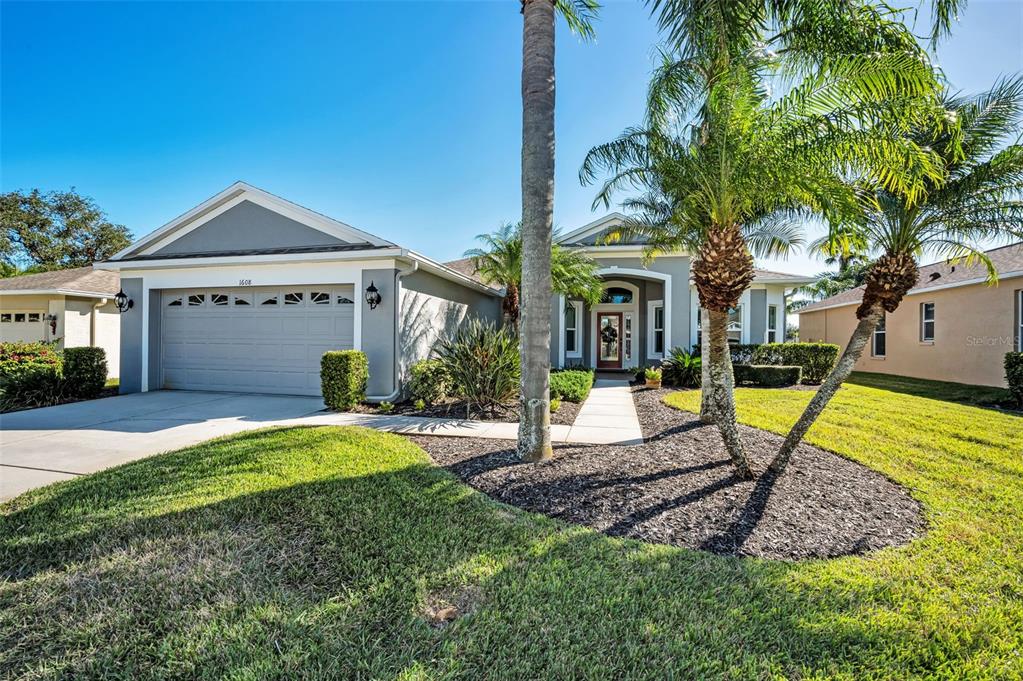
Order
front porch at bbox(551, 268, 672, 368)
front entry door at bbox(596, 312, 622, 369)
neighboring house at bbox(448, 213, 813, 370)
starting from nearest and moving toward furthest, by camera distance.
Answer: neighboring house at bbox(448, 213, 813, 370) < front porch at bbox(551, 268, 672, 368) < front entry door at bbox(596, 312, 622, 369)

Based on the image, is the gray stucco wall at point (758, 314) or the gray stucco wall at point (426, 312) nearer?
the gray stucco wall at point (426, 312)

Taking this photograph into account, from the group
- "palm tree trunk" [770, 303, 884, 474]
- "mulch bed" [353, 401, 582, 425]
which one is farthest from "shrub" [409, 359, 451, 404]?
"palm tree trunk" [770, 303, 884, 474]

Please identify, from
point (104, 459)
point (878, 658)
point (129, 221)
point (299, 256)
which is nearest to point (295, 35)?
point (299, 256)

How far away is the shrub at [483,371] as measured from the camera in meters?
8.56

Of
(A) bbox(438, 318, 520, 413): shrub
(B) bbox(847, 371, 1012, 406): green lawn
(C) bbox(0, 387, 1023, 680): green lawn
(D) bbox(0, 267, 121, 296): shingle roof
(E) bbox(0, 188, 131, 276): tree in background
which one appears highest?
(E) bbox(0, 188, 131, 276): tree in background

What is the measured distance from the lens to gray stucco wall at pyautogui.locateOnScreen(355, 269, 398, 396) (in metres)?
9.88

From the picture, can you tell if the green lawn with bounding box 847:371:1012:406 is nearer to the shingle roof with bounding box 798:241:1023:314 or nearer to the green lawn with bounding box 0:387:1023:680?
the shingle roof with bounding box 798:241:1023:314

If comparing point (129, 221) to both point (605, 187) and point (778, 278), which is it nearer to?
point (605, 187)

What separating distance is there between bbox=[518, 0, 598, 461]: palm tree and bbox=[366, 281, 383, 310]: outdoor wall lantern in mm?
5378

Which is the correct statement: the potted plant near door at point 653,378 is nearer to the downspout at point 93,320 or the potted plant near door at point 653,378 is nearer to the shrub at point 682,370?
the shrub at point 682,370

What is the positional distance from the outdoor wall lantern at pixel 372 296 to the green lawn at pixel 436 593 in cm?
575

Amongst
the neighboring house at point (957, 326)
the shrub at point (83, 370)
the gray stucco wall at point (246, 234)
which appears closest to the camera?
the shrub at point (83, 370)

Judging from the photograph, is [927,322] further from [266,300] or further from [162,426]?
[162,426]

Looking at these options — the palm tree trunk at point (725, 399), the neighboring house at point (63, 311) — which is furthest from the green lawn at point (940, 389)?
the neighboring house at point (63, 311)
